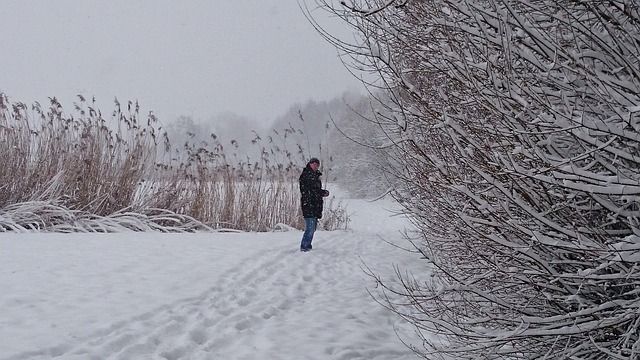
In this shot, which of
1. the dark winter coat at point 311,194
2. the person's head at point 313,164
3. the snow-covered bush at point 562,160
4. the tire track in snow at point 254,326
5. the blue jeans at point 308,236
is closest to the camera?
the snow-covered bush at point 562,160

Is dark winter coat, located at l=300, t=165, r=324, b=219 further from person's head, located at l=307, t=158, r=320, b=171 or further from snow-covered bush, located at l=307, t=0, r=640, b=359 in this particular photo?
snow-covered bush, located at l=307, t=0, r=640, b=359

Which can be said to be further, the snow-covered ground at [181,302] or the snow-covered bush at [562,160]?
the snow-covered ground at [181,302]

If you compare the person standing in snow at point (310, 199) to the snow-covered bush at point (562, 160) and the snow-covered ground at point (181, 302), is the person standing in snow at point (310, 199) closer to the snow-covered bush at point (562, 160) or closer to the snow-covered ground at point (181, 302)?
the snow-covered ground at point (181, 302)

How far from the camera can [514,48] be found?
6.56 feet

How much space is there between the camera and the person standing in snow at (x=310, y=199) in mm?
7898

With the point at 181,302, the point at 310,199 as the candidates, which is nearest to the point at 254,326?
the point at 181,302

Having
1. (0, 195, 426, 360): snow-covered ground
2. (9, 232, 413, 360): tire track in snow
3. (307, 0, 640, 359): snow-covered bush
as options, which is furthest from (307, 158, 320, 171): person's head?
(307, 0, 640, 359): snow-covered bush

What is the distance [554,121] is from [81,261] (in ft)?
17.7

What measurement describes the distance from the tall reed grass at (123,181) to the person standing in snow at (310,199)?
2.29m

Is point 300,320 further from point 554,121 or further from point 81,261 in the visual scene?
point 554,121

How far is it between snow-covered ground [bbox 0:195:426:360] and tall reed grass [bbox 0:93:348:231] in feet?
4.52

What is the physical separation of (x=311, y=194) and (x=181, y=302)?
12.8 feet

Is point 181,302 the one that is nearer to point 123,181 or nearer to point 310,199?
point 310,199

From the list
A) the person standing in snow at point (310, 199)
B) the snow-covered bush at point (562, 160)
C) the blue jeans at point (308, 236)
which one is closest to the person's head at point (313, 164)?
the person standing in snow at point (310, 199)
